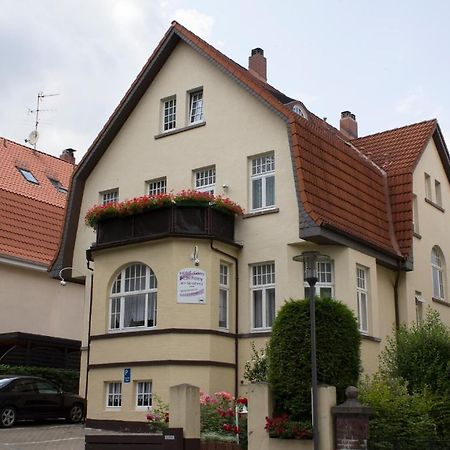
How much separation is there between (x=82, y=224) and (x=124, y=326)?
5899 millimetres

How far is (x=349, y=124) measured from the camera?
36.7 metres

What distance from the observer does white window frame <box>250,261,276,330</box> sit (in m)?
21.2

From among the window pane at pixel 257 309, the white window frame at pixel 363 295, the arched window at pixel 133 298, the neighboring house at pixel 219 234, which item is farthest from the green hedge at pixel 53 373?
the white window frame at pixel 363 295

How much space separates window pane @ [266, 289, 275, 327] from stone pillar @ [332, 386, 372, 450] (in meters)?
7.94

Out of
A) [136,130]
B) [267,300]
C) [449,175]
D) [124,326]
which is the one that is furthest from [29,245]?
[449,175]

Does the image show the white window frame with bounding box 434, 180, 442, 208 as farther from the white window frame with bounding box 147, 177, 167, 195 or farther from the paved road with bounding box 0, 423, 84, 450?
the paved road with bounding box 0, 423, 84, 450

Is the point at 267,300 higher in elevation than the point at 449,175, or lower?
lower

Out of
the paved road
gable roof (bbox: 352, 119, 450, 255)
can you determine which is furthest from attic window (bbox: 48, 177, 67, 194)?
the paved road

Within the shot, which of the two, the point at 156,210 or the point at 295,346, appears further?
the point at 156,210

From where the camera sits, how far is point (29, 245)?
1227 inches

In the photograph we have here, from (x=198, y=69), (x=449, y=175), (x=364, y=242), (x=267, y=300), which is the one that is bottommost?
(x=267, y=300)

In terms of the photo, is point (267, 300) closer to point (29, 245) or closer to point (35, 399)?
A: point (35, 399)

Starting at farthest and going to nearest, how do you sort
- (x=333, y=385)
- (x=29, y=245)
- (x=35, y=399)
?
(x=29, y=245), (x=35, y=399), (x=333, y=385)

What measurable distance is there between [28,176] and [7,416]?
16911mm
